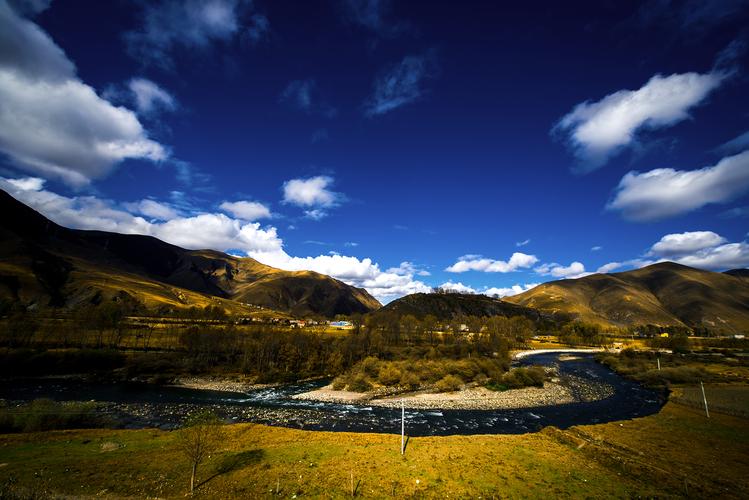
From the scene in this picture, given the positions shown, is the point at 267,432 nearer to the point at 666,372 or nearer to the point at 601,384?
the point at 601,384

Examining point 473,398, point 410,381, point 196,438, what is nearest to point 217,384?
point 410,381

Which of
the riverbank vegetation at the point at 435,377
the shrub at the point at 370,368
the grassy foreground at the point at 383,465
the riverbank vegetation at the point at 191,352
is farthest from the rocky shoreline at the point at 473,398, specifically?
the grassy foreground at the point at 383,465

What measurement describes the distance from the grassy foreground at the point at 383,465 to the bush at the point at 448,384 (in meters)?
37.1

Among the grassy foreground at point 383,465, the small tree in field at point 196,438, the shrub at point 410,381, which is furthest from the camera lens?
the shrub at point 410,381

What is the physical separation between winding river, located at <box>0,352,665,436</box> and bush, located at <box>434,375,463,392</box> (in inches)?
707

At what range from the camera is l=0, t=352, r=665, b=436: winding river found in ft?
166

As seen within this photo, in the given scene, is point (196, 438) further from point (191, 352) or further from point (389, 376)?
point (191, 352)

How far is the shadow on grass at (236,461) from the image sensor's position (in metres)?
28.6

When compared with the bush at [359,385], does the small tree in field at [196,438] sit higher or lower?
higher

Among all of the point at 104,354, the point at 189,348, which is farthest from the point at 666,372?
the point at 104,354

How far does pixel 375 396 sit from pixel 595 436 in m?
43.1

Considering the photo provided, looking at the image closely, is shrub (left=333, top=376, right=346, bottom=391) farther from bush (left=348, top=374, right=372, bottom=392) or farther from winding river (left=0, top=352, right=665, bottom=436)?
winding river (left=0, top=352, right=665, bottom=436)

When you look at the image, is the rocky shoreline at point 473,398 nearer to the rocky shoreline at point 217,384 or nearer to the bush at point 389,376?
the bush at point 389,376

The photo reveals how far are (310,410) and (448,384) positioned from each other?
3495 cm
